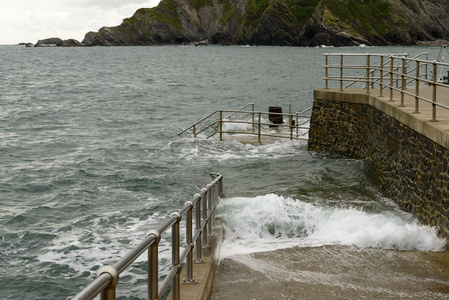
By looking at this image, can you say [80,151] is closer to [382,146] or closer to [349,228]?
[382,146]

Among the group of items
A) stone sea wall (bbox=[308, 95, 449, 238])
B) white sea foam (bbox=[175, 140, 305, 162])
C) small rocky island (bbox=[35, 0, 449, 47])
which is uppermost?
small rocky island (bbox=[35, 0, 449, 47])

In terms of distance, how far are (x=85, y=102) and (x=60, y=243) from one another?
33801 millimetres

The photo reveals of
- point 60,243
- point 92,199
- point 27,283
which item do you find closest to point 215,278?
point 27,283

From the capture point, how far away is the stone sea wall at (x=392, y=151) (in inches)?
390

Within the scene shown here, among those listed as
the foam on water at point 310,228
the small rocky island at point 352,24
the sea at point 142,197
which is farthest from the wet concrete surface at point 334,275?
the small rocky island at point 352,24

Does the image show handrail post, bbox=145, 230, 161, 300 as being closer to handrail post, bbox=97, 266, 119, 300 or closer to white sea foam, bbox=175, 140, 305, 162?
handrail post, bbox=97, 266, 119, 300

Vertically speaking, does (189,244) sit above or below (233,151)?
above

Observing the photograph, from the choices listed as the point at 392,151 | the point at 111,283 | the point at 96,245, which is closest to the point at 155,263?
the point at 111,283

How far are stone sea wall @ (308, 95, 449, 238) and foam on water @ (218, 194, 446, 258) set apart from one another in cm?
40

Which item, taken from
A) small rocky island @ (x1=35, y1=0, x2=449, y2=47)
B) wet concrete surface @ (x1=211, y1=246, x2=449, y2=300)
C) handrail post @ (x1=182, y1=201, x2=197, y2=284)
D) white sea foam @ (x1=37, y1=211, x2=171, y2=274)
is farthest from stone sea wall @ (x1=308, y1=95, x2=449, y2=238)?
small rocky island @ (x1=35, y1=0, x2=449, y2=47)

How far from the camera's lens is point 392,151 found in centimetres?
1346

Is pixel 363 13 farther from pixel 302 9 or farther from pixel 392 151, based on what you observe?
pixel 392 151

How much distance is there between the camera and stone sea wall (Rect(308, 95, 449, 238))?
9914 mm

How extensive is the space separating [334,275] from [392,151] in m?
6.32
